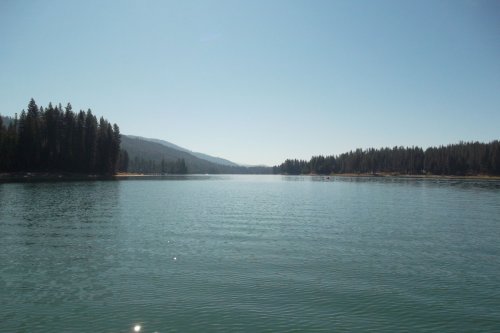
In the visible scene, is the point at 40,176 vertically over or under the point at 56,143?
under

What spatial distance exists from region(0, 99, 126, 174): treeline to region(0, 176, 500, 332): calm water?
117266mm

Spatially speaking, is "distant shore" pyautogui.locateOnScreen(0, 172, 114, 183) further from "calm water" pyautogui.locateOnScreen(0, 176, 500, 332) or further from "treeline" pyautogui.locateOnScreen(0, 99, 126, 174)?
"calm water" pyautogui.locateOnScreen(0, 176, 500, 332)

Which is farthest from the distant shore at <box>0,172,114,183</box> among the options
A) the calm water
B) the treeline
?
the calm water

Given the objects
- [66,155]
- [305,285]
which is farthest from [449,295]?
[66,155]

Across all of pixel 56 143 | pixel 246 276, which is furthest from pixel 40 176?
pixel 246 276

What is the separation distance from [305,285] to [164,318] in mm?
9283

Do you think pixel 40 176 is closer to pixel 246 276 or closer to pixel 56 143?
pixel 56 143

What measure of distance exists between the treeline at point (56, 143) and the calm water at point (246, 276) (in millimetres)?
117266

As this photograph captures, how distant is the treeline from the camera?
14712 cm

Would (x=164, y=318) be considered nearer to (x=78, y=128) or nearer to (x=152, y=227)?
(x=152, y=227)

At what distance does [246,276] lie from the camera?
Result: 24484 mm

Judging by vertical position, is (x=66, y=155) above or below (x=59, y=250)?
above

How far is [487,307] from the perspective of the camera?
19.9 metres

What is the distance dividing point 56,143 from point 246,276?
536ft
